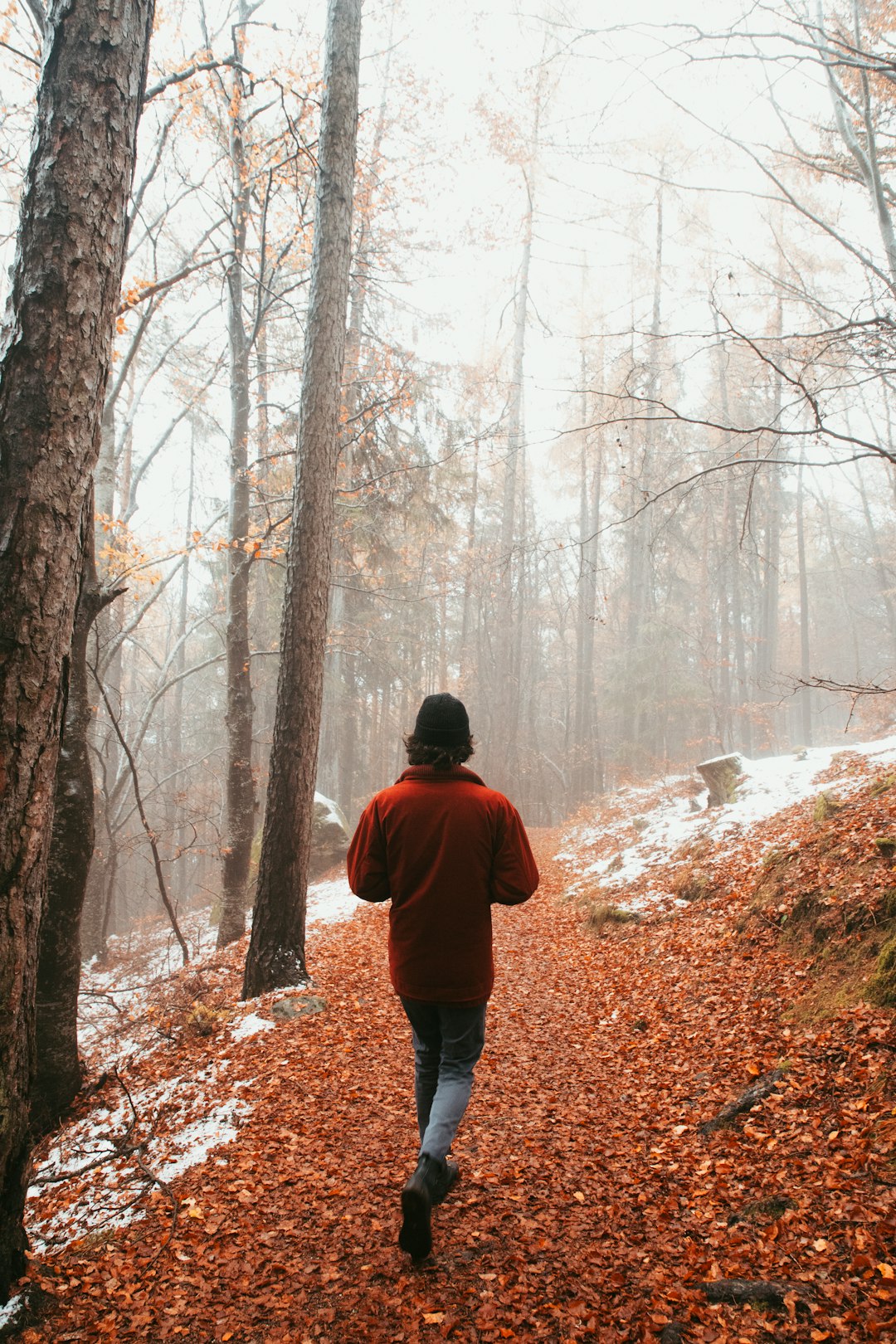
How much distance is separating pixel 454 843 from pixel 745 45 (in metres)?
7.95

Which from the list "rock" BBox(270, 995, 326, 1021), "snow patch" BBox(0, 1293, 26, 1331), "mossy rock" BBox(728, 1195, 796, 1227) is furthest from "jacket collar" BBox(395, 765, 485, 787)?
"rock" BBox(270, 995, 326, 1021)

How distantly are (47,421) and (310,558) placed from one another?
3.57 metres

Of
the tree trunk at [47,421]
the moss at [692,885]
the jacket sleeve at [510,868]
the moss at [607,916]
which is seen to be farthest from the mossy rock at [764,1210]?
the moss at [607,916]

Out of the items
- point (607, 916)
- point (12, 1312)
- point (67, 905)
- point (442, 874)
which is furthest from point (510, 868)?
point (607, 916)

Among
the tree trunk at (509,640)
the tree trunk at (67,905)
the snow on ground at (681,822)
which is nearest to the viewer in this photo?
the tree trunk at (67,905)

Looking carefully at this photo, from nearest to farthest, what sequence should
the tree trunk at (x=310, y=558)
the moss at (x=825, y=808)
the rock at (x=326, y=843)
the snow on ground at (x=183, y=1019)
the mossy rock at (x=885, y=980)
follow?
the snow on ground at (x=183, y=1019) < the mossy rock at (x=885, y=980) < the tree trunk at (x=310, y=558) < the moss at (x=825, y=808) < the rock at (x=326, y=843)

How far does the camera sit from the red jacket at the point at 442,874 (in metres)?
2.75

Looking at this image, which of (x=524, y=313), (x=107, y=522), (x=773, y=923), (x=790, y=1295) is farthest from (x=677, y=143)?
(x=790, y=1295)

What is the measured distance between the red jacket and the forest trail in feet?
3.20

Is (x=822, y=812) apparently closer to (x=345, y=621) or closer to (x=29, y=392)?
(x=29, y=392)

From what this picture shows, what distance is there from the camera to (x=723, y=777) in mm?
10820

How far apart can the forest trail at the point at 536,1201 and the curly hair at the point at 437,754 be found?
1.89m

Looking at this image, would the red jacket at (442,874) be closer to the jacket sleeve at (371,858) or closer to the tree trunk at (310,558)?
the jacket sleeve at (371,858)

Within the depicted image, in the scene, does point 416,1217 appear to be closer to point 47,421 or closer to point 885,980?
point 885,980
